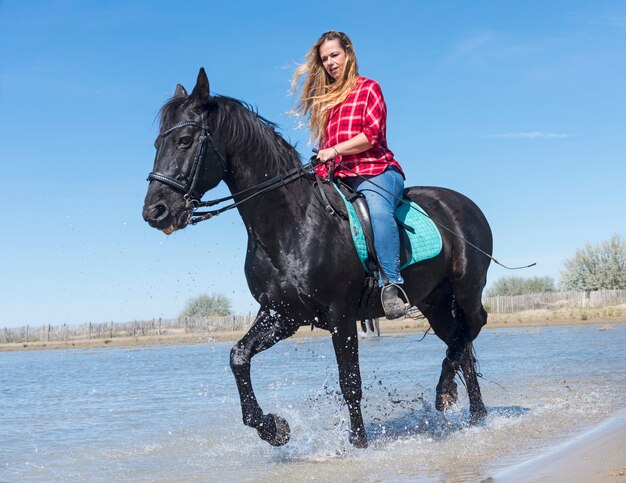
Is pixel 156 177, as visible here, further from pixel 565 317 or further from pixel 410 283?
pixel 565 317

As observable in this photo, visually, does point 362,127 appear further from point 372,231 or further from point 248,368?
point 248,368

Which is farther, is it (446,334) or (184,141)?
(446,334)

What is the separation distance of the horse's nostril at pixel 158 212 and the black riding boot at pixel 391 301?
6.55 feet

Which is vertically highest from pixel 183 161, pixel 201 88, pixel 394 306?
pixel 201 88

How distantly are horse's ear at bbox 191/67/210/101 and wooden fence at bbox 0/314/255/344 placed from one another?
4372 centimetres

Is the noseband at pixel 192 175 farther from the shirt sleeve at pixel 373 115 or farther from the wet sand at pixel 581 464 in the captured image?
the wet sand at pixel 581 464

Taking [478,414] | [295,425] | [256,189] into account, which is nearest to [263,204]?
[256,189]

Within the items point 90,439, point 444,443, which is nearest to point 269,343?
point 444,443

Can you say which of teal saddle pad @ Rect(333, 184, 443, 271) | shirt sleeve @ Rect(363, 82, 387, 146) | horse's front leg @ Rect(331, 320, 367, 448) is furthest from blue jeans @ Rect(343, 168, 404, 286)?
horse's front leg @ Rect(331, 320, 367, 448)

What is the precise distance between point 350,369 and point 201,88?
2515 mm

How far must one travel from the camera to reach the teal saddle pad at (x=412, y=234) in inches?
252

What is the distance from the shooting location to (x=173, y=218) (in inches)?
218

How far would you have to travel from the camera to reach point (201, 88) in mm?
5902

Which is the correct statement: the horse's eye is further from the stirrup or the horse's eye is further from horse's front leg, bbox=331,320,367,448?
the stirrup
